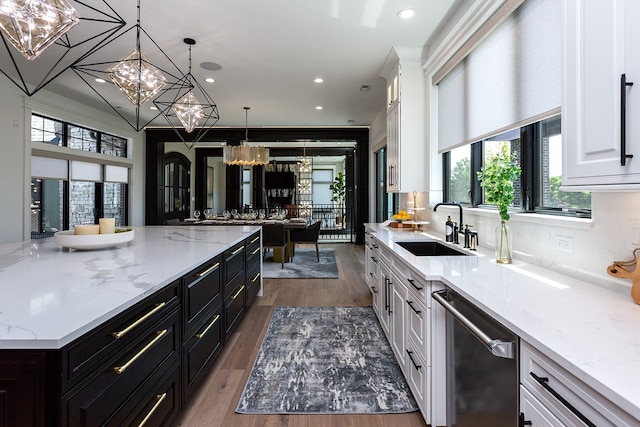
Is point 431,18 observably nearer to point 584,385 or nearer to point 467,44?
point 467,44

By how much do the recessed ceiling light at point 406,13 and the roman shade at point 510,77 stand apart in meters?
0.65

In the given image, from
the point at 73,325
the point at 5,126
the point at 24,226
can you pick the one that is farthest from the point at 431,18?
the point at 24,226

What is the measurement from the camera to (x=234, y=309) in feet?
9.31

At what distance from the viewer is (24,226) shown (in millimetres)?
5215

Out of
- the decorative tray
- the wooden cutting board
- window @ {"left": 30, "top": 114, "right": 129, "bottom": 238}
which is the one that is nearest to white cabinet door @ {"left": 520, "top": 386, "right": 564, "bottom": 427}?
the wooden cutting board

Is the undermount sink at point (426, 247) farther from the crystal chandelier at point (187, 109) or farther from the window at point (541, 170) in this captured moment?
the crystal chandelier at point (187, 109)

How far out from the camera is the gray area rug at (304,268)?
5.30 metres

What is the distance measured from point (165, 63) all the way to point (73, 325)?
428cm

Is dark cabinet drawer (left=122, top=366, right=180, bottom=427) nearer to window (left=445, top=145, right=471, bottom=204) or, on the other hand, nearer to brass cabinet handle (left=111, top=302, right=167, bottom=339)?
brass cabinet handle (left=111, top=302, right=167, bottom=339)

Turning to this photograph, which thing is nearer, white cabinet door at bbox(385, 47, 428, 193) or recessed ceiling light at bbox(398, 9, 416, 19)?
recessed ceiling light at bbox(398, 9, 416, 19)

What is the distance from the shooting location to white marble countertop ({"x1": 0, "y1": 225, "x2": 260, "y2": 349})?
940 mm

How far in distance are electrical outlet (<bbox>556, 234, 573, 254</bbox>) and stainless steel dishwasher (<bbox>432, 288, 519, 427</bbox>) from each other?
647 millimetres

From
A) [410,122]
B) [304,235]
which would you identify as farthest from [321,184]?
[410,122]

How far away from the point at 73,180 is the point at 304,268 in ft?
15.6
